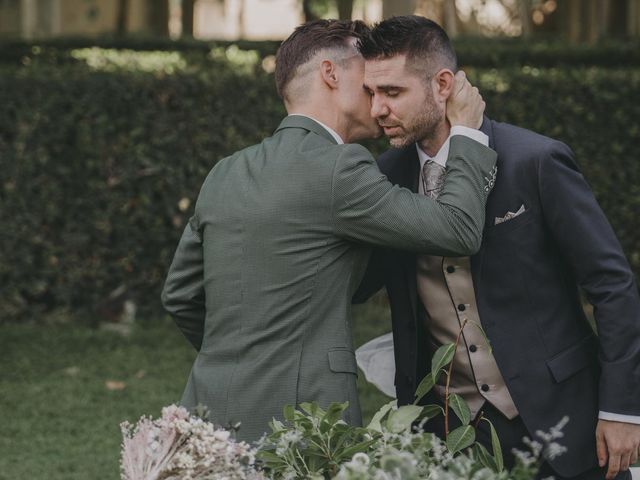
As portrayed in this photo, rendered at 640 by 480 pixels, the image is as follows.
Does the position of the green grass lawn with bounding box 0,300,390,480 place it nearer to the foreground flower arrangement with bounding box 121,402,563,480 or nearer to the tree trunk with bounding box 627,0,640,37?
the foreground flower arrangement with bounding box 121,402,563,480

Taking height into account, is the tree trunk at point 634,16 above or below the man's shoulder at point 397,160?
above

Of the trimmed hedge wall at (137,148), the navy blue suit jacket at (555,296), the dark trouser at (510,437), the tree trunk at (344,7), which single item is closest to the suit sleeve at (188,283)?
the navy blue suit jacket at (555,296)

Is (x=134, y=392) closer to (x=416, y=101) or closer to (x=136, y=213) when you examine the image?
(x=136, y=213)

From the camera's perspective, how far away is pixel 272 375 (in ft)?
9.64

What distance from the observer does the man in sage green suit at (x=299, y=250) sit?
2.90 meters

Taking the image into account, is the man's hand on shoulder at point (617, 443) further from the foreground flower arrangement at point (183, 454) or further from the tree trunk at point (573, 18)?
the tree trunk at point (573, 18)

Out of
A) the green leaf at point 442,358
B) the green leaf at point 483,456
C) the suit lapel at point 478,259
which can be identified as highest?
the suit lapel at point 478,259

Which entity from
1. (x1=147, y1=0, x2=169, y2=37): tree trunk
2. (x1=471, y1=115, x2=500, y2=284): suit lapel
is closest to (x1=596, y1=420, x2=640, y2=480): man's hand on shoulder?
(x1=471, y1=115, x2=500, y2=284): suit lapel

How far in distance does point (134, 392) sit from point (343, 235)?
4.24 m

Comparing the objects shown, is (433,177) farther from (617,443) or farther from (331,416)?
(331,416)

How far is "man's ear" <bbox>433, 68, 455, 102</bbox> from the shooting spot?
10.7ft

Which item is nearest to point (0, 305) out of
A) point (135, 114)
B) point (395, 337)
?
point (135, 114)

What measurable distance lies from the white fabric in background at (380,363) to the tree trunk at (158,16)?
15406 millimetres

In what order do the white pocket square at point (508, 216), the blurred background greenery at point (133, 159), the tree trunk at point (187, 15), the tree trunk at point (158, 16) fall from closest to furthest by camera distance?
the white pocket square at point (508, 216)
the blurred background greenery at point (133, 159)
the tree trunk at point (187, 15)
the tree trunk at point (158, 16)
